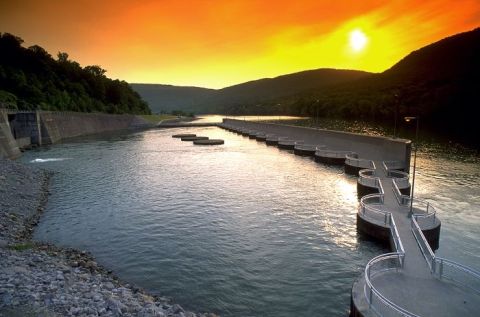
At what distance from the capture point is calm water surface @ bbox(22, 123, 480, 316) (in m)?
16.0

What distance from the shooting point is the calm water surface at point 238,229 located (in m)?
16.0

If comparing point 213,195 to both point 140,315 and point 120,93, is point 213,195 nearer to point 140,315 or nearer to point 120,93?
point 140,315

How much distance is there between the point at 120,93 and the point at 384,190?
579 ft

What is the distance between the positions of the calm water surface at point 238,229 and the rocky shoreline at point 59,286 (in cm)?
151

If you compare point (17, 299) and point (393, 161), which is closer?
point (17, 299)

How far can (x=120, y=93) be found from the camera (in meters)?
182

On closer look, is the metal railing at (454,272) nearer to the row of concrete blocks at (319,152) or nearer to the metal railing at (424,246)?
the metal railing at (424,246)

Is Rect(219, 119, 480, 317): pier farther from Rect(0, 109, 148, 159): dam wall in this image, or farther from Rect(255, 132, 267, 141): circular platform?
Rect(255, 132, 267, 141): circular platform

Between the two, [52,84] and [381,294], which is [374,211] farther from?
[52,84]

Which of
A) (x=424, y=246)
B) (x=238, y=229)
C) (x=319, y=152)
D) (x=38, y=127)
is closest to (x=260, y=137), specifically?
(x=319, y=152)

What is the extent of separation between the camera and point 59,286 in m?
13.2

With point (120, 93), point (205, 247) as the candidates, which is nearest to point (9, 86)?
point (120, 93)

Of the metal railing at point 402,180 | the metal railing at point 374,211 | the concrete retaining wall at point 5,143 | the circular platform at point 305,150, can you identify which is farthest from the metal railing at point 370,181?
the concrete retaining wall at point 5,143

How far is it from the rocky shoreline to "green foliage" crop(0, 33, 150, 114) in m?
74.9
